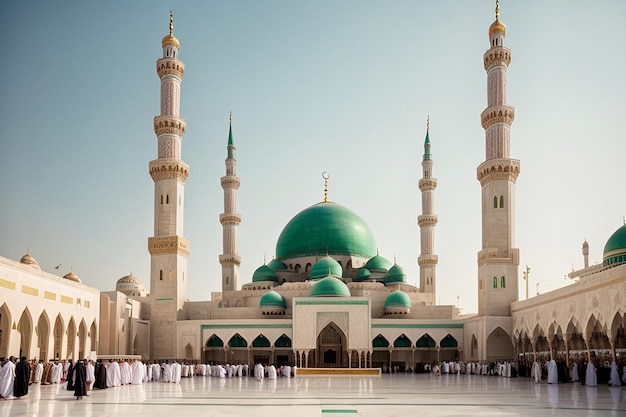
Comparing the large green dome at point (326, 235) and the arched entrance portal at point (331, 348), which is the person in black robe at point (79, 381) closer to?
the arched entrance portal at point (331, 348)

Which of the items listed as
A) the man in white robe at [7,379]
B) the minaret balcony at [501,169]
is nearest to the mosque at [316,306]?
the minaret balcony at [501,169]

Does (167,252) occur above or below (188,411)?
above

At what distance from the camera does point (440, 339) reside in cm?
2745

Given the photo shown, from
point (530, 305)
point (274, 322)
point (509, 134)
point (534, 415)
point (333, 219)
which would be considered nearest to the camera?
point (534, 415)

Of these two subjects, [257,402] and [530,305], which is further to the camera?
[530,305]

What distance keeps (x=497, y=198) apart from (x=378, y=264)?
10286mm

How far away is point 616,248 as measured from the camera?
860 inches

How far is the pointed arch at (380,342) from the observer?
1088 inches

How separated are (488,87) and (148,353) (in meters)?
16.3

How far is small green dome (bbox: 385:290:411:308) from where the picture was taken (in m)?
29.3

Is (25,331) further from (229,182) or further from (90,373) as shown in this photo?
(229,182)

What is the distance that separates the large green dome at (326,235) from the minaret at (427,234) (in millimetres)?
3388

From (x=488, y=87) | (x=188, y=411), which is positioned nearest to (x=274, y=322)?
(x=488, y=87)

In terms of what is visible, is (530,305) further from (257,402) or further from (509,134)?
(257,402)
